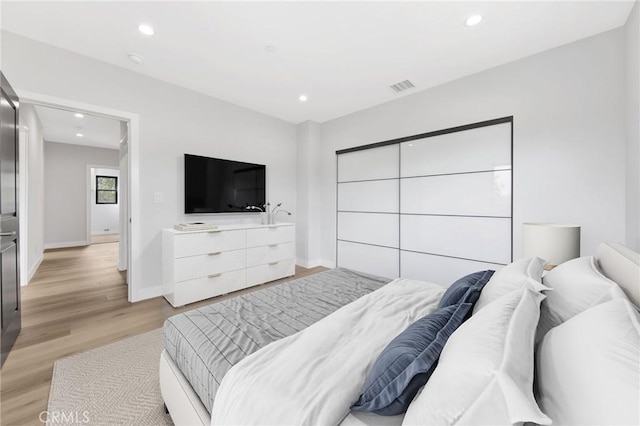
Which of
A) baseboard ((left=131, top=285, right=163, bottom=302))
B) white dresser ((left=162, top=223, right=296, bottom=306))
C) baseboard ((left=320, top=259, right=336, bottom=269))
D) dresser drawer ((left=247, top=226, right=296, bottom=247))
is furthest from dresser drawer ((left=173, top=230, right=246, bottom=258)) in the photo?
baseboard ((left=320, top=259, right=336, bottom=269))

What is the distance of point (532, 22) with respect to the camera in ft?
6.66

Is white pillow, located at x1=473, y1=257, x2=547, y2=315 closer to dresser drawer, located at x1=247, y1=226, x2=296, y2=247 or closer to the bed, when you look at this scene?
the bed

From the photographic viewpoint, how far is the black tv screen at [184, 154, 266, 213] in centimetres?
325

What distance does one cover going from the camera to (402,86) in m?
3.12

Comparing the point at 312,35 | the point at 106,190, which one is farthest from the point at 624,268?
the point at 106,190

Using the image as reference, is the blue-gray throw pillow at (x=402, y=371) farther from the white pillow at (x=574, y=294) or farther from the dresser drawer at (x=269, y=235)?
the dresser drawer at (x=269, y=235)

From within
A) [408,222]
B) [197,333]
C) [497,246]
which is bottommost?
[197,333]

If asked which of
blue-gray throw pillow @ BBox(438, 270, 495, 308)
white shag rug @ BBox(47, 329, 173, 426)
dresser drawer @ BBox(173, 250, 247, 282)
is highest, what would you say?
blue-gray throw pillow @ BBox(438, 270, 495, 308)

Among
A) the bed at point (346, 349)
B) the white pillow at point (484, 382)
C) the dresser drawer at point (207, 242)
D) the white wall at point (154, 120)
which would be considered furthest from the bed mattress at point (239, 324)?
the white wall at point (154, 120)

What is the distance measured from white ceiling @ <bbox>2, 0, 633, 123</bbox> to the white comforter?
2204mm

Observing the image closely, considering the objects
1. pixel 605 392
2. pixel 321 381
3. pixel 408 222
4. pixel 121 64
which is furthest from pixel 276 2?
pixel 408 222

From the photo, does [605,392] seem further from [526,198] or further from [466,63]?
[466,63]

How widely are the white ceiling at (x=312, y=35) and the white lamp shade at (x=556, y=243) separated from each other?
1661 mm

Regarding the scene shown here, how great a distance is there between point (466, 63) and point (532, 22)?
618mm
